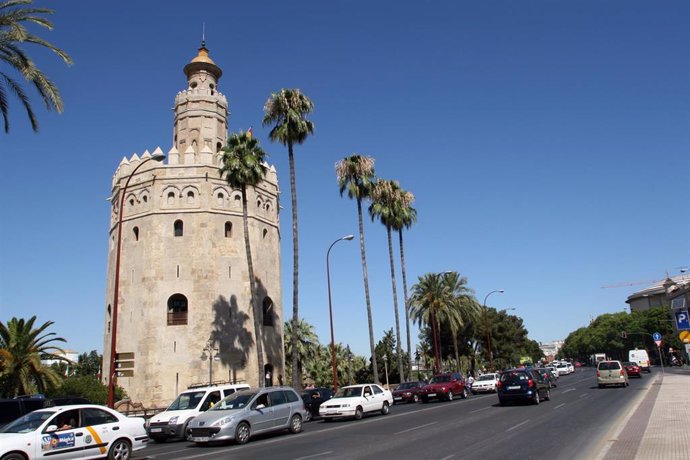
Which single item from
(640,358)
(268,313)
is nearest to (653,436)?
Result: (268,313)

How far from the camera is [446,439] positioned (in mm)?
13055

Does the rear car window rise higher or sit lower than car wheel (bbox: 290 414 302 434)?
higher

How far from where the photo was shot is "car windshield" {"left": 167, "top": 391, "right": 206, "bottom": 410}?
17.6 m

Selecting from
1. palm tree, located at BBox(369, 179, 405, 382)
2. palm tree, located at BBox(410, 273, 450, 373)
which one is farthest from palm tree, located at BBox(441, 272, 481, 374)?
palm tree, located at BBox(369, 179, 405, 382)

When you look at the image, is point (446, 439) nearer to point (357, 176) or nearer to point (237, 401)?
point (237, 401)

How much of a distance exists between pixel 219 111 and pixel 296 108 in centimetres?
1338

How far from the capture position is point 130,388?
3522 centimetres

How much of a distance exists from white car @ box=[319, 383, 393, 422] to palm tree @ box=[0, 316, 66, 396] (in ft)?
62.3

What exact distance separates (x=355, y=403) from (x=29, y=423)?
12.7m

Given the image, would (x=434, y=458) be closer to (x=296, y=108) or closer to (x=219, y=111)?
(x=296, y=108)

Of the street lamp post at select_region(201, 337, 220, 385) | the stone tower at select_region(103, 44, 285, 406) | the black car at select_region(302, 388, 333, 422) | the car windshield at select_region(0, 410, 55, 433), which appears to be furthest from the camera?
the stone tower at select_region(103, 44, 285, 406)

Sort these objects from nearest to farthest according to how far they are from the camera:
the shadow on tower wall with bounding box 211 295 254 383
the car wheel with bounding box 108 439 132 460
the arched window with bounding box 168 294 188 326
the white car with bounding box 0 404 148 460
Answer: the white car with bounding box 0 404 148 460, the car wheel with bounding box 108 439 132 460, the arched window with bounding box 168 294 188 326, the shadow on tower wall with bounding box 211 295 254 383

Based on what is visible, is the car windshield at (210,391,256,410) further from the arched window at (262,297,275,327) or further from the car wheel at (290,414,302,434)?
Result: the arched window at (262,297,275,327)

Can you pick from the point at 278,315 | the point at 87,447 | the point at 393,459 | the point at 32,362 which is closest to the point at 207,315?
the point at 278,315
